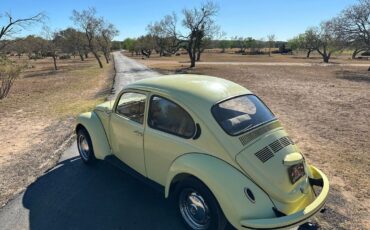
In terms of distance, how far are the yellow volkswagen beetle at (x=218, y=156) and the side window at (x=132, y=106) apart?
2 cm

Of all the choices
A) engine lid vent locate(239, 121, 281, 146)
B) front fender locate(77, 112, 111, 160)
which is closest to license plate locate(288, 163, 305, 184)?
engine lid vent locate(239, 121, 281, 146)

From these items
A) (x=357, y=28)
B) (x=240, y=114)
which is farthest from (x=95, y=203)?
(x=357, y=28)

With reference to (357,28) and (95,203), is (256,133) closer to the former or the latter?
(95,203)

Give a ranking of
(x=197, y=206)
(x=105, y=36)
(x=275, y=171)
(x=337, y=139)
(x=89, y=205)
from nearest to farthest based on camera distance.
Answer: (x=275, y=171)
(x=197, y=206)
(x=89, y=205)
(x=337, y=139)
(x=105, y=36)

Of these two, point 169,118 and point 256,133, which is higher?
point 169,118

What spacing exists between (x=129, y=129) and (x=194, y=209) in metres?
1.61

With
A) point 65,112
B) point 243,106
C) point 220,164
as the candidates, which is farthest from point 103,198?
point 65,112

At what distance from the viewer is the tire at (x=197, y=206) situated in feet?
10.9

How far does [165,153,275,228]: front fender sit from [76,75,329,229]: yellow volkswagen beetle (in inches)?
0.4

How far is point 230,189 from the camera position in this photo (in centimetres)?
315

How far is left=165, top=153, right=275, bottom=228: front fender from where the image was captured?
3.09 metres

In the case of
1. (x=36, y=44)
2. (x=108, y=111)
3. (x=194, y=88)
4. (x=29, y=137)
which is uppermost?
(x=36, y=44)

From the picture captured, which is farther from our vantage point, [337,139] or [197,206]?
[337,139]

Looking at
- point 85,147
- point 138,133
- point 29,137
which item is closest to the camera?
point 138,133
